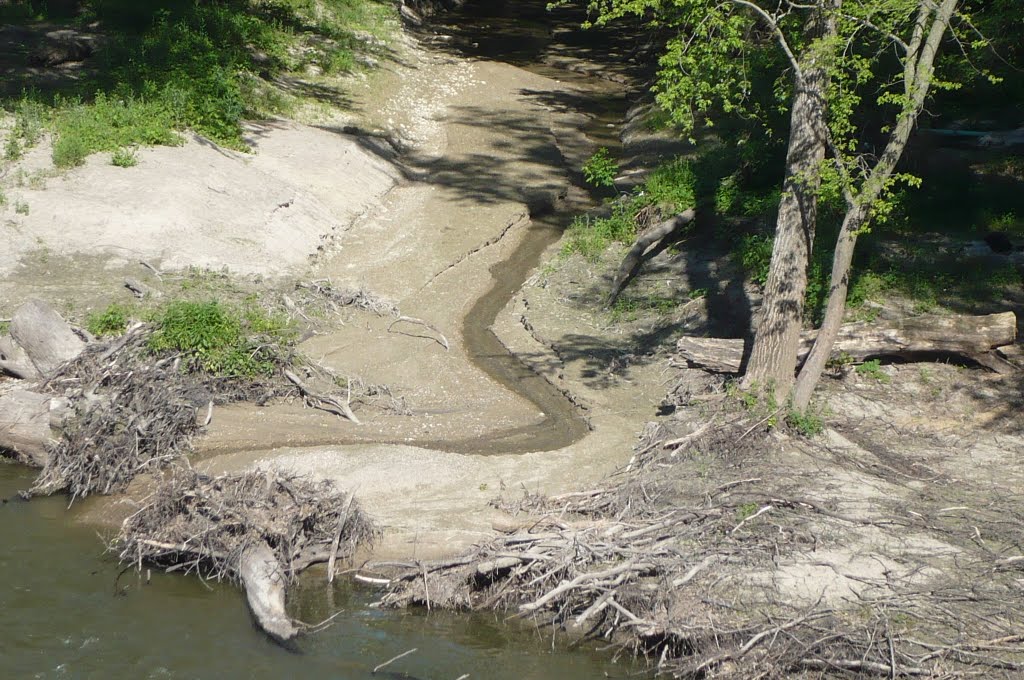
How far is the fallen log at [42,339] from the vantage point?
1180cm

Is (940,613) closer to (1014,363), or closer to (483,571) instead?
(483,571)

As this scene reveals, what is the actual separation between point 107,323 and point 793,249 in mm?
8388

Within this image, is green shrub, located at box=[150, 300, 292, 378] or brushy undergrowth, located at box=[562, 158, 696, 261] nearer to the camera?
green shrub, located at box=[150, 300, 292, 378]

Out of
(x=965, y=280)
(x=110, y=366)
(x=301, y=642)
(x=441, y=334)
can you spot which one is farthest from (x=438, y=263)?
(x=301, y=642)

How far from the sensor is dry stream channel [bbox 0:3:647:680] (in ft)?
25.9

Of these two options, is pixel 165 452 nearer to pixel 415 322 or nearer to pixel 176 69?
pixel 415 322

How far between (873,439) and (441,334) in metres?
5.85

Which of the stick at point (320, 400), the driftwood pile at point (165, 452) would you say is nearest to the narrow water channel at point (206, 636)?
the driftwood pile at point (165, 452)

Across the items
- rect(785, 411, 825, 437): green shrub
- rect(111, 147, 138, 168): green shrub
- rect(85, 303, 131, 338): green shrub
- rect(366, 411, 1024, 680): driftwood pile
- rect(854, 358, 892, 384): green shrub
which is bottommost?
rect(85, 303, 131, 338): green shrub

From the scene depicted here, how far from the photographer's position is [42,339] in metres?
11.9

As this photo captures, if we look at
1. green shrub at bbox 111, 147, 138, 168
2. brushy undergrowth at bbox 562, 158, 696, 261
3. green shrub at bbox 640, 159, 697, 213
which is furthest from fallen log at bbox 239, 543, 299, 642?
green shrub at bbox 640, 159, 697, 213

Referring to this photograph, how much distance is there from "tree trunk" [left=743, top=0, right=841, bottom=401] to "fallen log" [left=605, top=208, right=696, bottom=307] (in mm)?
3887

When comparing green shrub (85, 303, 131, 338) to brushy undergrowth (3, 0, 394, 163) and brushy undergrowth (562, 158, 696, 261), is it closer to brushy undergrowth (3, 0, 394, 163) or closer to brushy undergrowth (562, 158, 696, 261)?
brushy undergrowth (3, 0, 394, 163)

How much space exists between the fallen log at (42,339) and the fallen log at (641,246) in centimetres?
721
